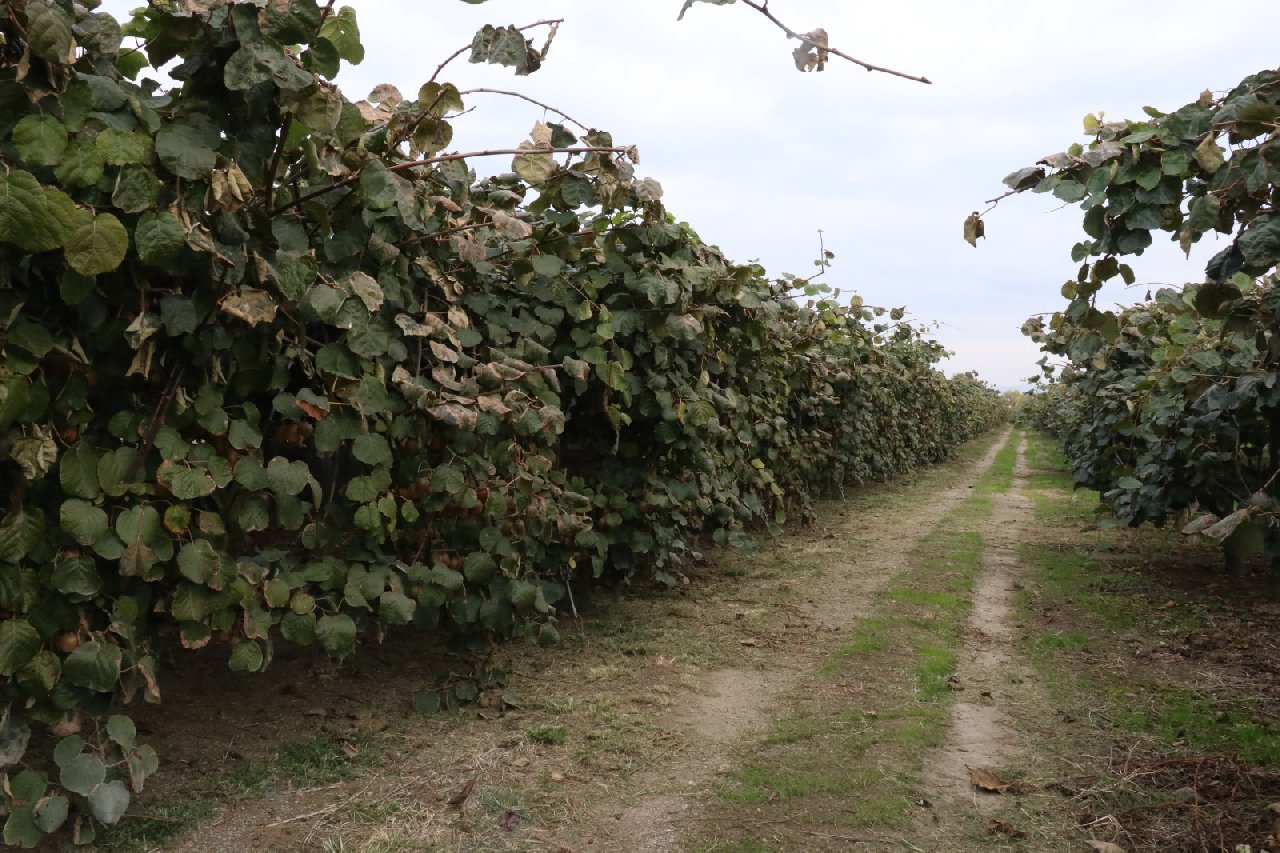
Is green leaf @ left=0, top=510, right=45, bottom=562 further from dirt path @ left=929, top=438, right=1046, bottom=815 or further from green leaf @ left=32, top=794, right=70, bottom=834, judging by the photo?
dirt path @ left=929, top=438, right=1046, bottom=815

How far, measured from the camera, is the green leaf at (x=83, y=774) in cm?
243

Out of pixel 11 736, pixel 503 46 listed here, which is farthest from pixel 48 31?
pixel 11 736

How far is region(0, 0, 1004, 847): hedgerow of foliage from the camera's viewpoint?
2322 mm

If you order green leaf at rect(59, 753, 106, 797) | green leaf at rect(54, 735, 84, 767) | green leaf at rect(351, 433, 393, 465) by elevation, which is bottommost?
green leaf at rect(59, 753, 106, 797)

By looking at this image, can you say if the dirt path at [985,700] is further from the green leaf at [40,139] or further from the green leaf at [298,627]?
the green leaf at [40,139]

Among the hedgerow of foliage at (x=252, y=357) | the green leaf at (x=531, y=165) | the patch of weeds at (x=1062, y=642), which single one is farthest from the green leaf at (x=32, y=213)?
the patch of weeds at (x=1062, y=642)

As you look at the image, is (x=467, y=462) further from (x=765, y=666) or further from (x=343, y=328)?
(x=765, y=666)

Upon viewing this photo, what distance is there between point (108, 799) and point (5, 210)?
5.20 ft

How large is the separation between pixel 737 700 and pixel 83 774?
2.76 metres

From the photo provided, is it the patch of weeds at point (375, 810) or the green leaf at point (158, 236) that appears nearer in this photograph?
the green leaf at point (158, 236)

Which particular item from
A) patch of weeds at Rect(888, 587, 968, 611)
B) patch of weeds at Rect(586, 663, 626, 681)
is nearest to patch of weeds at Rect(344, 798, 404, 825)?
patch of weeds at Rect(586, 663, 626, 681)

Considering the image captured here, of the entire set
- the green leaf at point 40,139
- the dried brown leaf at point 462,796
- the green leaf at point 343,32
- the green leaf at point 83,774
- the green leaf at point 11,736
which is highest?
the green leaf at point 343,32

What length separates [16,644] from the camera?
2328 millimetres

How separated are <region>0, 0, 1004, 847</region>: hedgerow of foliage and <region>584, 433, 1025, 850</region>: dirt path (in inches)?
33.8
